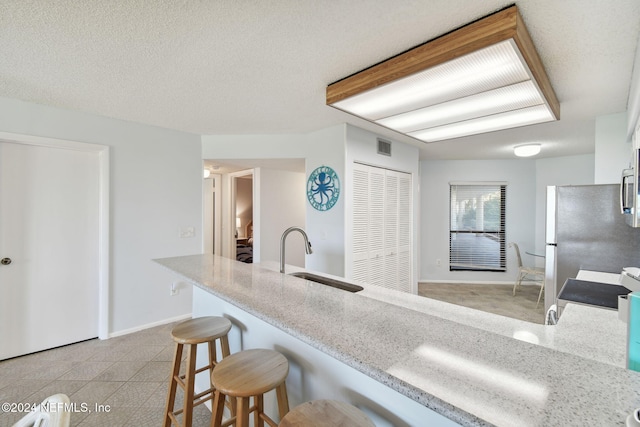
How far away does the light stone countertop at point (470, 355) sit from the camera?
529 mm

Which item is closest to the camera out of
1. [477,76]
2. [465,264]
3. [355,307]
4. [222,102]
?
[355,307]

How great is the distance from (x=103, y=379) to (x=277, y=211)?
294 centimetres

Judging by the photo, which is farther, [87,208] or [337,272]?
[337,272]

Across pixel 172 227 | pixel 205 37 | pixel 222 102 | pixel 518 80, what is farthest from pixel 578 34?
pixel 172 227

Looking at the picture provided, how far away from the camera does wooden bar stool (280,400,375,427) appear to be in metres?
0.83

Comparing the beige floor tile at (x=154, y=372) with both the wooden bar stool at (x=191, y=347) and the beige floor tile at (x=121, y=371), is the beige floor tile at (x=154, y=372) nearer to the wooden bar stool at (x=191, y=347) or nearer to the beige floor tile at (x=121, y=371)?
the beige floor tile at (x=121, y=371)

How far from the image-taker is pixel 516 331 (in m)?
1.11

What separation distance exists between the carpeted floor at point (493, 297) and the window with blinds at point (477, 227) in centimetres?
44

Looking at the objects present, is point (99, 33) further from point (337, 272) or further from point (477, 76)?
point (337, 272)

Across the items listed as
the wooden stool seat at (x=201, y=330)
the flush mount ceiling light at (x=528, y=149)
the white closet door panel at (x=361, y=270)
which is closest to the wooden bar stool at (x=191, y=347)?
the wooden stool seat at (x=201, y=330)

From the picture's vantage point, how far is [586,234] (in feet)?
7.79

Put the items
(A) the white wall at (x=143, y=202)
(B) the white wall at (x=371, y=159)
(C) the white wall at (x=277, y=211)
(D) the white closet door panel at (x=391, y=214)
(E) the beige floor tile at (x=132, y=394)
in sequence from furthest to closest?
(C) the white wall at (x=277, y=211) < (D) the white closet door panel at (x=391, y=214) < (B) the white wall at (x=371, y=159) < (A) the white wall at (x=143, y=202) < (E) the beige floor tile at (x=132, y=394)

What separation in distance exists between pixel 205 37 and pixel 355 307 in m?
1.61

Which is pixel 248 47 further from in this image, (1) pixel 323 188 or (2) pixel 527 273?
(2) pixel 527 273
